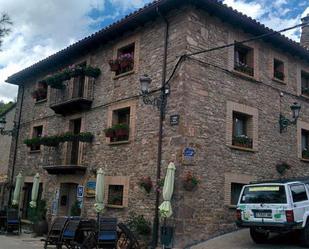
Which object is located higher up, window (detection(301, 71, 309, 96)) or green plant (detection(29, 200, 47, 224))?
window (detection(301, 71, 309, 96))

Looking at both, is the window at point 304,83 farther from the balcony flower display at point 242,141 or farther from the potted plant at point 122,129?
the potted plant at point 122,129

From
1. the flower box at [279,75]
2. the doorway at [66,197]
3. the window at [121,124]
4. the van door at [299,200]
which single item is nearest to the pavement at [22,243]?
the doorway at [66,197]

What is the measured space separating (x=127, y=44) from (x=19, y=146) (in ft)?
30.5

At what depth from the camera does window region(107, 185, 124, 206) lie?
43.0ft

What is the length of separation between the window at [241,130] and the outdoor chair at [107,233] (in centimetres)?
480

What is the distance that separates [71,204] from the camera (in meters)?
15.9

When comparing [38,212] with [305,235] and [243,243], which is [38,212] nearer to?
[243,243]

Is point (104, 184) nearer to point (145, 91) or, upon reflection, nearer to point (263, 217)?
point (145, 91)

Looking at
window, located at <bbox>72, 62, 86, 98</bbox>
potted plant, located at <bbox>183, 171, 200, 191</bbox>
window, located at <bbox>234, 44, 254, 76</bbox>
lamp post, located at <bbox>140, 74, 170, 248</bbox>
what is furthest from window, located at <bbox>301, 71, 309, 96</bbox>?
window, located at <bbox>72, 62, 86, 98</bbox>

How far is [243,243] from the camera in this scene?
10.6 metres

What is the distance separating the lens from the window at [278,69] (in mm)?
14836

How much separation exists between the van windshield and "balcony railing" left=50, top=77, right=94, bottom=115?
24.4 feet

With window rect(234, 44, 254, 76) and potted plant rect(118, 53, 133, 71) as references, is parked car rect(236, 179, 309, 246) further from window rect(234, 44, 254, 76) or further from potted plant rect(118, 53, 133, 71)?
potted plant rect(118, 53, 133, 71)

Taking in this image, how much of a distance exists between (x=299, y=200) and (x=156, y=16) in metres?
7.26
